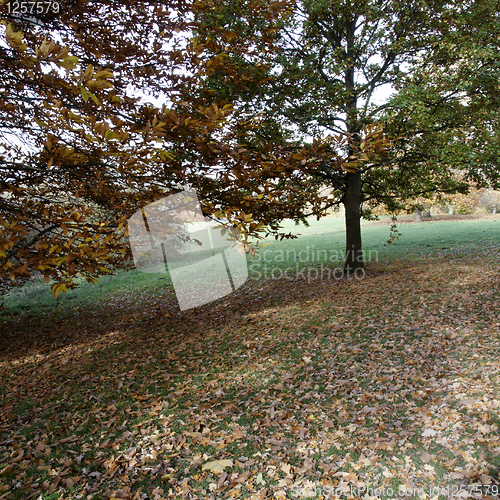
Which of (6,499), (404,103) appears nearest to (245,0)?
(404,103)

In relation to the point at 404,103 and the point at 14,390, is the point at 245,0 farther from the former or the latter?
the point at 14,390

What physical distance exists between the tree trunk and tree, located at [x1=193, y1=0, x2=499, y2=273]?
41 millimetres

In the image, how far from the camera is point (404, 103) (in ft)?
23.3

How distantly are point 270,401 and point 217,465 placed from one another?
120cm

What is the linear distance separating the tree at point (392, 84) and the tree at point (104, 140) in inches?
108

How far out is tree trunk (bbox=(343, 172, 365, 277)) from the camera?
33.1ft

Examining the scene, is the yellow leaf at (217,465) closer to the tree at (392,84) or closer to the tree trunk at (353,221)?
the tree at (392,84)

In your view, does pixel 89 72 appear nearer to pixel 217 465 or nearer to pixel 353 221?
pixel 217 465

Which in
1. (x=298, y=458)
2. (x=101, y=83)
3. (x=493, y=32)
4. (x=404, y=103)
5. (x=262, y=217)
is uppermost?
(x=493, y=32)

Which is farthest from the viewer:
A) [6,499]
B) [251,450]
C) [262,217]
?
[262,217]

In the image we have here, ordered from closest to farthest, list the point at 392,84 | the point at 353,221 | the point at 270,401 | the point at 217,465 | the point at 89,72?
1. the point at 89,72
2. the point at 217,465
3. the point at 270,401
4. the point at 392,84
5. the point at 353,221

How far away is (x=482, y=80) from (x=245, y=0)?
18.8 feet

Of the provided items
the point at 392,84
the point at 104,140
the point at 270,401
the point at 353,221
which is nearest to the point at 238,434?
the point at 270,401

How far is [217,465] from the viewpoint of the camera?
3285 mm
